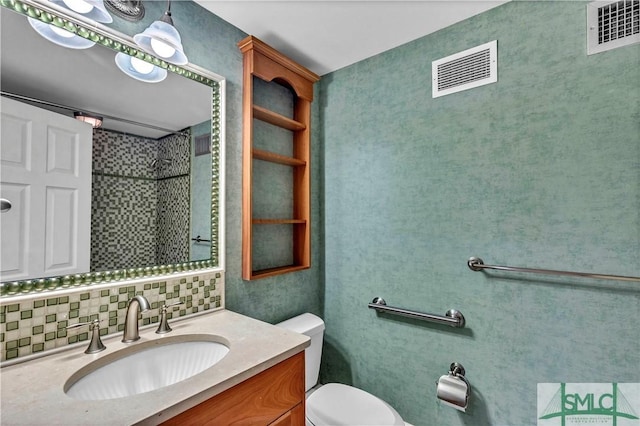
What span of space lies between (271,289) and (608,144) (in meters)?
1.66

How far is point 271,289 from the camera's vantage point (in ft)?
5.53

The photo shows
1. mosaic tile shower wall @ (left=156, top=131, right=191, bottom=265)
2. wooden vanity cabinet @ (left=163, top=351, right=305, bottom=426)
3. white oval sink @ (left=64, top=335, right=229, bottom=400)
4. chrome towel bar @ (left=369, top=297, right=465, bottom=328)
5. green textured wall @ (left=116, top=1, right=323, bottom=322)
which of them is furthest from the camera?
chrome towel bar @ (left=369, top=297, right=465, bottom=328)

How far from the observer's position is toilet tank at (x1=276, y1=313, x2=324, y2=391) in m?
1.63

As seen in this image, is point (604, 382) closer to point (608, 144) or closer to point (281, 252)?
point (608, 144)

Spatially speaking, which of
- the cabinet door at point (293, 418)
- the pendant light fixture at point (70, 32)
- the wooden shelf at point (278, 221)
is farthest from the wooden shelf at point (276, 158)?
the cabinet door at point (293, 418)

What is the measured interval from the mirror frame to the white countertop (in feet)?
0.71

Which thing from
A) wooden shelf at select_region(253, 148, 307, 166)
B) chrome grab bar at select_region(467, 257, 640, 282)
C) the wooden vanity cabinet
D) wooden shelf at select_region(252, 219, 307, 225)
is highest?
wooden shelf at select_region(253, 148, 307, 166)

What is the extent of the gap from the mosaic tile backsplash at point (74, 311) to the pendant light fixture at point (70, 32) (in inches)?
32.5

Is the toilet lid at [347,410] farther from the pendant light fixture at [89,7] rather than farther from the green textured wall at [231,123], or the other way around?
the pendant light fixture at [89,7]

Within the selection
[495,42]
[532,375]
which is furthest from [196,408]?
[495,42]

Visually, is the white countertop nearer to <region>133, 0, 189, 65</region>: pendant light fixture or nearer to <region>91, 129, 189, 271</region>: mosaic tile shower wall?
<region>91, 129, 189, 271</region>: mosaic tile shower wall

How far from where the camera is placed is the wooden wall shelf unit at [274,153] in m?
1.49

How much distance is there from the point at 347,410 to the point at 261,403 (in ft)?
2.09

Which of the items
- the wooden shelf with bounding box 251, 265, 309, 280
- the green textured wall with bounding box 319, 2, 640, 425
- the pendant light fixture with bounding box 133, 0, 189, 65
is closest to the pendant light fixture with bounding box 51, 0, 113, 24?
the pendant light fixture with bounding box 133, 0, 189, 65
